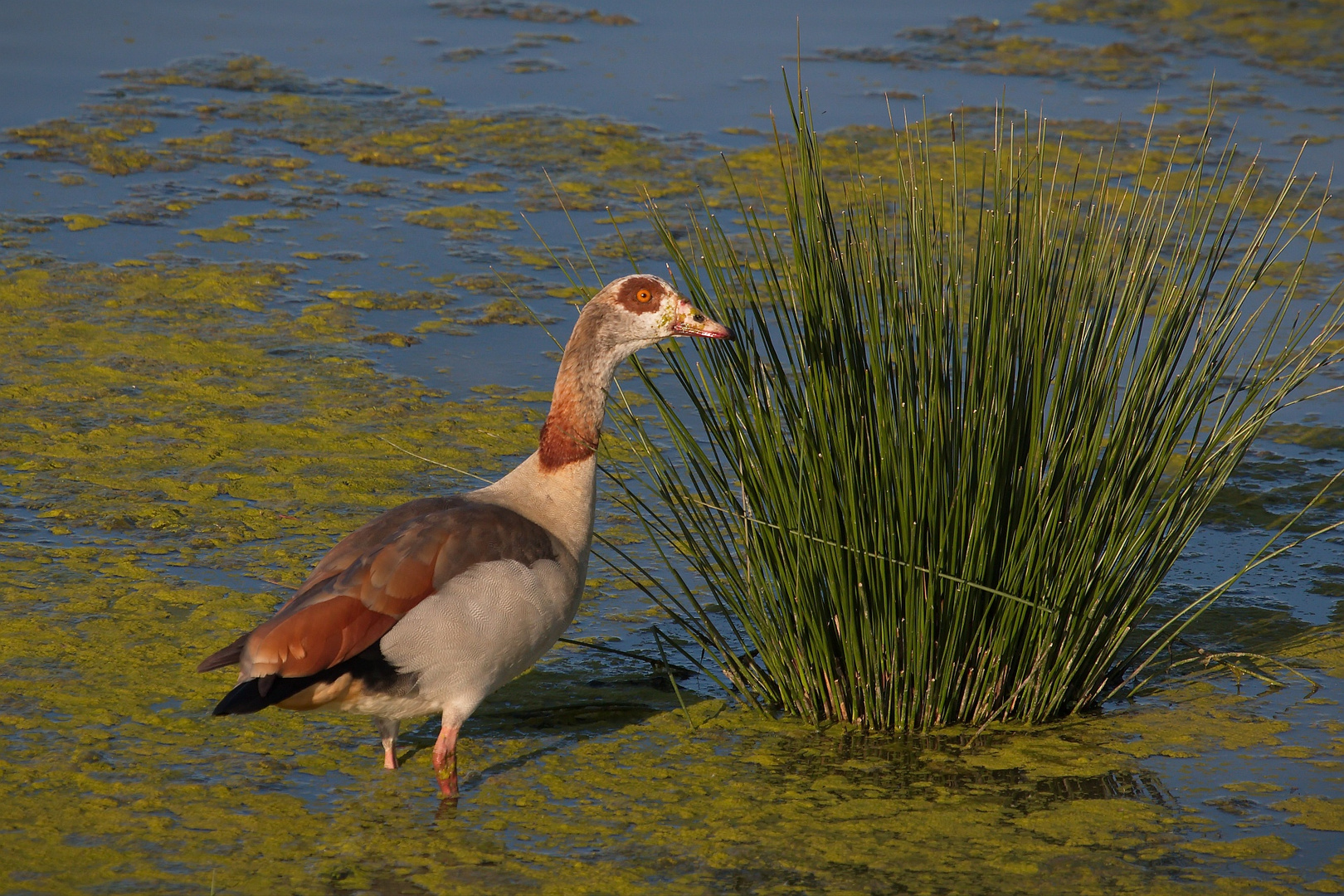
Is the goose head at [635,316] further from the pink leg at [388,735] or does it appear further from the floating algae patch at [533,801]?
the pink leg at [388,735]

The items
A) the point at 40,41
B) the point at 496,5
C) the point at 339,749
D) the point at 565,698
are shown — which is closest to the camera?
the point at 339,749

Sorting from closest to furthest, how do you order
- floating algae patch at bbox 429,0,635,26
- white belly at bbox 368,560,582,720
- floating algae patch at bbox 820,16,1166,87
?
1. white belly at bbox 368,560,582,720
2. floating algae patch at bbox 820,16,1166,87
3. floating algae patch at bbox 429,0,635,26

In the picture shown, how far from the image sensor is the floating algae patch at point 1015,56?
41.0 feet

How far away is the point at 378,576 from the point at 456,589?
0.22m

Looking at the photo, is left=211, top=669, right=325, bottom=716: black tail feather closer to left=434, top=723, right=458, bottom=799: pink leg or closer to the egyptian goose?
the egyptian goose

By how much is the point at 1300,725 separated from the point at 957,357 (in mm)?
1741

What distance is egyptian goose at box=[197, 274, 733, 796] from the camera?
13.1 ft

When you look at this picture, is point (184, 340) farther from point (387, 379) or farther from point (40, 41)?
point (40, 41)

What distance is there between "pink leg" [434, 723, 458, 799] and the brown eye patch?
1.39m

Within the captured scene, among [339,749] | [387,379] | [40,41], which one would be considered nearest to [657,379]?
[387,379]

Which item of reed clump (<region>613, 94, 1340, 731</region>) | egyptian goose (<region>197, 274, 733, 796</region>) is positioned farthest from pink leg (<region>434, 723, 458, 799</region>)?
reed clump (<region>613, 94, 1340, 731</region>)

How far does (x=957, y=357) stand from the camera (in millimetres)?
4168

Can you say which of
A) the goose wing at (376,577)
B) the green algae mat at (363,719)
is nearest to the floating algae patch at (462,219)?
the green algae mat at (363,719)

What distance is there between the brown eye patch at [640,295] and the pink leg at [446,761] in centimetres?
139
